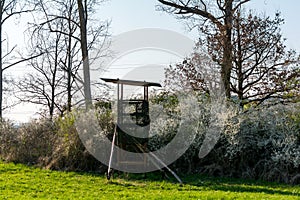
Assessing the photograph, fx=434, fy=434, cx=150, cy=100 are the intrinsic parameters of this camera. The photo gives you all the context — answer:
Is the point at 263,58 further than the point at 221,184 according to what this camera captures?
Yes

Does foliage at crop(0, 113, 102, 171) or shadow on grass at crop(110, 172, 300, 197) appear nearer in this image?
shadow on grass at crop(110, 172, 300, 197)

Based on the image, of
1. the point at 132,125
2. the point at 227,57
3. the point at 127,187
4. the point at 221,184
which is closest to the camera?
the point at 127,187

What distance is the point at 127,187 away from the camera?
31.8ft

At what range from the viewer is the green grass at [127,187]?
325 inches

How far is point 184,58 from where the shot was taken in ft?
50.7

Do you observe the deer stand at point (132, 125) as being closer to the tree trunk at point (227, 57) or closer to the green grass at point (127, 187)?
the green grass at point (127, 187)

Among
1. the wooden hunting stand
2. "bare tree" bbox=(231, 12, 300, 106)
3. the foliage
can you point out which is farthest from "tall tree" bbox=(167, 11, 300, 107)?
the foliage

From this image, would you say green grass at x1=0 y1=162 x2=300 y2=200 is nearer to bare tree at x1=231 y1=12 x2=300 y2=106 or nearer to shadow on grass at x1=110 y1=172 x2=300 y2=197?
shadow on grass at x1=110 y1=172 x2=300 y2=197

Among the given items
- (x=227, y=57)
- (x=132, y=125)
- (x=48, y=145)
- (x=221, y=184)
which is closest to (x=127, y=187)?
(x=221, y=184)

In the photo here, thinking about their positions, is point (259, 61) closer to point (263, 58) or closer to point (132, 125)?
Result: point (263, 58)

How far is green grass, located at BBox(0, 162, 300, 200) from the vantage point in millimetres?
8250

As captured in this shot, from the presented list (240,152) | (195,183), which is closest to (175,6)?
(240,152)

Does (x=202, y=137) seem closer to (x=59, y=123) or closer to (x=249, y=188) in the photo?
(x=249, y=188)

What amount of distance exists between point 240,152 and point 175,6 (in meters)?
7.73
